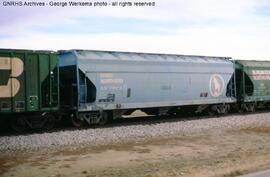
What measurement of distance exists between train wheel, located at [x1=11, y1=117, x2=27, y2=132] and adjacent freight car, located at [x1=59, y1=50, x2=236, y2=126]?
218cm

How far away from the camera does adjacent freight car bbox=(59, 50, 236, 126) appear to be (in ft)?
64.3

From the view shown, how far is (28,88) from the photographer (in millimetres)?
17688

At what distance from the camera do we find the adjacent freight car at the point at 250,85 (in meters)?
28.0

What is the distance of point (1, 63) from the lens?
1686 centimetres

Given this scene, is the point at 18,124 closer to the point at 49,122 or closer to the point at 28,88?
the point at 49,122

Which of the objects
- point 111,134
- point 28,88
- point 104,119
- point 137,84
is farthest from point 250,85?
point 28,88

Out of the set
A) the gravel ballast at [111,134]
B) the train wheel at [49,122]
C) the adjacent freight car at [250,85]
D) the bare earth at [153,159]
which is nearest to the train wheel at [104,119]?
the gravel ballast at [111,134]

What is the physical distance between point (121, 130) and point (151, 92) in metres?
4.77

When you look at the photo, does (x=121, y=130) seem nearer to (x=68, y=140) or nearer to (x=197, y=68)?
(x=68, y=140)

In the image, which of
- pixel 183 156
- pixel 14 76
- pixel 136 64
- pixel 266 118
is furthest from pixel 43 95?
pixel 266 118

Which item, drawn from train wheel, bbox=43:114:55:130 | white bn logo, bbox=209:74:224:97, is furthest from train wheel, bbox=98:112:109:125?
white bn logo, bbox=209:74:224:97

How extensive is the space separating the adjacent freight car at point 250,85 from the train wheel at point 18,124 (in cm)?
1461

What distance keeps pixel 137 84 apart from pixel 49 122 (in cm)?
491

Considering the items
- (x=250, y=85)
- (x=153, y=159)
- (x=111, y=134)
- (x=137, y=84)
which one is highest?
(x=137, y=84)
